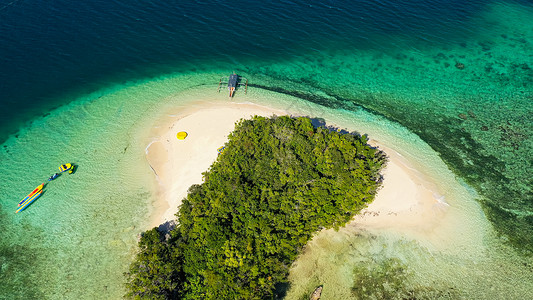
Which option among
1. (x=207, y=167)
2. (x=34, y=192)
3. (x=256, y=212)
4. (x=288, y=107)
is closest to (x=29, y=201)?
(x=34, y=192)

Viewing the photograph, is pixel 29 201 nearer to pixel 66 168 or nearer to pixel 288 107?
pixel 66 168

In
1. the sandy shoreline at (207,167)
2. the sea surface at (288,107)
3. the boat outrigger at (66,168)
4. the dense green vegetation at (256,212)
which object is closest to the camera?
the dense green vegetation at (256,212)

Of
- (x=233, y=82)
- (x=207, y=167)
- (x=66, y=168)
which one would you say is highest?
(x=233, y=82)

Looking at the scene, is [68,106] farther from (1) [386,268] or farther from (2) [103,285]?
(1) [386,268]

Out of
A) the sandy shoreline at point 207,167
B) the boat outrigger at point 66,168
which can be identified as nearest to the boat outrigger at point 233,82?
the sandy shoreline at point 207,167

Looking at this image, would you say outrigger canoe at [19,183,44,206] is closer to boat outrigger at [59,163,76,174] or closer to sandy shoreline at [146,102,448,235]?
boat outrigger at [59,163,76,174]

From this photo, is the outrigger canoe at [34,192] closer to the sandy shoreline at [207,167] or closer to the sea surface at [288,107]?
the sea surface at [288,107]
